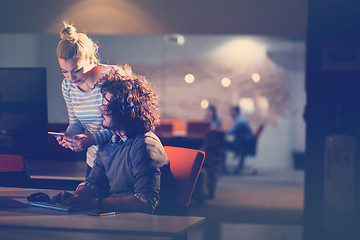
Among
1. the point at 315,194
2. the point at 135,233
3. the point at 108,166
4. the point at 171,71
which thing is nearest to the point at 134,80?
the point at 108,166

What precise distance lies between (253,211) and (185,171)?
367 centimetres

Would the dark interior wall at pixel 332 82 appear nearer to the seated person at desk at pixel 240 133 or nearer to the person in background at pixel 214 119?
the seated person at desk at pixel 240 133

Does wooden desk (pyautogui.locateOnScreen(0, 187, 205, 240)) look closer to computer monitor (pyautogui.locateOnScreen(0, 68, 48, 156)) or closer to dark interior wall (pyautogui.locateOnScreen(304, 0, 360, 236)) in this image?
computer monitor (pyautogui.locateOnScreen(0, 68, 48, 156))

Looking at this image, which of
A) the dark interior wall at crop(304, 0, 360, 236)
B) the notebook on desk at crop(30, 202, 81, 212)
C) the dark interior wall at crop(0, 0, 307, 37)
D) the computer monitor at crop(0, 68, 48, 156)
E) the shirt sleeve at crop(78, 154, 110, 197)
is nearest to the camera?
the notebook on desk at crop(30, 202, 81, 212)

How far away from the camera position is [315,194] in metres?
5.05

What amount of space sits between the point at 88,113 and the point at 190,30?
3.15m

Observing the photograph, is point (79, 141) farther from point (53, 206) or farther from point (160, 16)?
point (160, 16)

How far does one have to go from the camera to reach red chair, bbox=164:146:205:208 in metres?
2.27

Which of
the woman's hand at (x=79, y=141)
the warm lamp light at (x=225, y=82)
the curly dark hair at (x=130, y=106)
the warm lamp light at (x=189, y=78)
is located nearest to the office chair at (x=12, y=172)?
the woman's hand at (x=79, y=141)

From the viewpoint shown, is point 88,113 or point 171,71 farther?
point 171,71

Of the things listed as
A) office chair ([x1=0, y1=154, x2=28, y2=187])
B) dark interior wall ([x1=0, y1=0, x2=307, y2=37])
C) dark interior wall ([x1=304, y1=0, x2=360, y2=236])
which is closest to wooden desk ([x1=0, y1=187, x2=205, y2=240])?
office chair ([x1=0, y1=154, x2=28, y2=187])

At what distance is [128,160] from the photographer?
6.99 feet

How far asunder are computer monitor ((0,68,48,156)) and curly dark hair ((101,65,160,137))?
273 millimetres

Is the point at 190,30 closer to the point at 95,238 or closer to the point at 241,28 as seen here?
the point at 241,28
